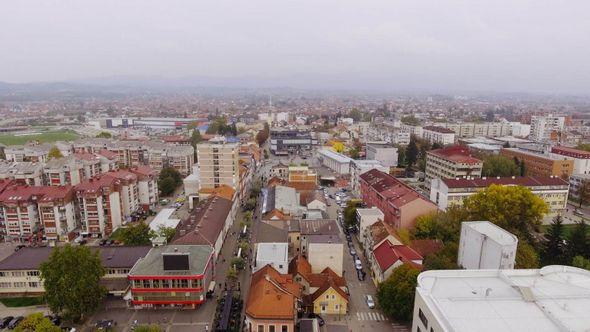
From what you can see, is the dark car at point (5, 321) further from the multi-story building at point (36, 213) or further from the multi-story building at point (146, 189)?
the multi-story building at point (146, 189)

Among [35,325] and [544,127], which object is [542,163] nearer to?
[544,127]

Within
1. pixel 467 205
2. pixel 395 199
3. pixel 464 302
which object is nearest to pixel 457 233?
pixel 467 205

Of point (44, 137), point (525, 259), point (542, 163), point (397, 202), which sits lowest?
point (44, 137)

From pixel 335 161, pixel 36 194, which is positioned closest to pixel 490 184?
pixel 335 161

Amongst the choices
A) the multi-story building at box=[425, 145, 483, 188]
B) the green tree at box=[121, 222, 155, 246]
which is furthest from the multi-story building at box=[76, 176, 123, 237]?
the multi-story building at box=[425, 145, 483, 188]

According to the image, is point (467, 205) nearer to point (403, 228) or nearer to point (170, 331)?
point (403, 228)

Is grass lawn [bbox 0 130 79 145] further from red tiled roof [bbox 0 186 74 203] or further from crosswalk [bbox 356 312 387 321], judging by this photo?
crosswalk [bbox 356 312 387 321]
